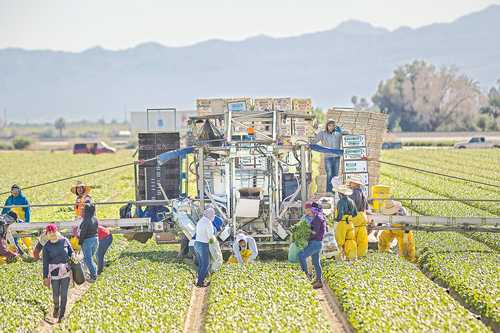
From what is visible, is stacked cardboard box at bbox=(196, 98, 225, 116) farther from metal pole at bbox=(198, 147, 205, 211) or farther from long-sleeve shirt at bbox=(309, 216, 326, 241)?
long-sleeve shirt at bbox=(309, 216, 326, 241)

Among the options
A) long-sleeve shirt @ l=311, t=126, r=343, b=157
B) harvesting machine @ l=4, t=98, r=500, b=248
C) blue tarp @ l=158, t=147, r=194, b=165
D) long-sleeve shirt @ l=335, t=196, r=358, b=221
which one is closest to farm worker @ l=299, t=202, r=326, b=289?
long-sleeve shirt @ l=335, t=196, r=358, b=221

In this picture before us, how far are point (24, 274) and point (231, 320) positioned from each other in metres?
5.69

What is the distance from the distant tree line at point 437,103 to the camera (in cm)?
11362

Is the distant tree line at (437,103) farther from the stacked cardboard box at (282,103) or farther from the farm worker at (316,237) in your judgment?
the farm worker at (316,237)

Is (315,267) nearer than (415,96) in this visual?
Yes

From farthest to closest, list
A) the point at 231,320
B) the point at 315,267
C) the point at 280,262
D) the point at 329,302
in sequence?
the point at 280,262
the point at 315,267
the point at 329,302
the point at 231,320

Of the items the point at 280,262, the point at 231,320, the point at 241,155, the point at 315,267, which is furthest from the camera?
the point at 241,155

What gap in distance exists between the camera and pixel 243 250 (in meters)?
18.3

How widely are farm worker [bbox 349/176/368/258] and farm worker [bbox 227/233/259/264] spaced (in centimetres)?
231

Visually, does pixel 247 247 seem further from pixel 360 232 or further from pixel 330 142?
pixel 330 142

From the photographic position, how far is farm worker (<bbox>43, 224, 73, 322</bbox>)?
14000mm

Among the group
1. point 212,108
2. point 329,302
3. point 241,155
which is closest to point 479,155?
point 212,108

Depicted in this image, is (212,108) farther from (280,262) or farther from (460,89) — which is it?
(460,89)

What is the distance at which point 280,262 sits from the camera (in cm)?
1803
